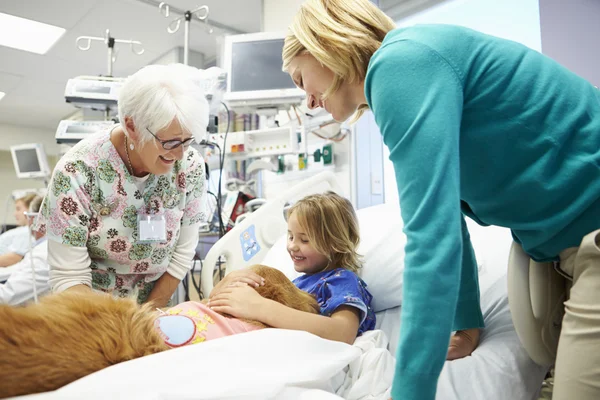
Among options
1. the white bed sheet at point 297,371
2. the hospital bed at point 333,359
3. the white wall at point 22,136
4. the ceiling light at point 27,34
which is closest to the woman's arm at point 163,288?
the hospital bed at point 333,359

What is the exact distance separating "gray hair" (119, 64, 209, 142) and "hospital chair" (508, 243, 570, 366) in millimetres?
1006

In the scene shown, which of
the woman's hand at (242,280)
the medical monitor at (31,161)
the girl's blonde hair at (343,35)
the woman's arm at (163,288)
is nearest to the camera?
the girl's blonde hair at (343,35)

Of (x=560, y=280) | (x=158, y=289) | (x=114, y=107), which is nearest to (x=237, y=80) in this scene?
(x=114, y=107)

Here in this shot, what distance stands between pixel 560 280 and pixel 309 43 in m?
0.78

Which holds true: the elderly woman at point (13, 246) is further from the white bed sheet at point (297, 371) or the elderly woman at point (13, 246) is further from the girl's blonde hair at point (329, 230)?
the white bed sheet at point (297, 371)

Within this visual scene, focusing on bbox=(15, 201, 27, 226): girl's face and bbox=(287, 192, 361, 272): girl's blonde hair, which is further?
bbox=(15, 201, 27, 226): girl's face

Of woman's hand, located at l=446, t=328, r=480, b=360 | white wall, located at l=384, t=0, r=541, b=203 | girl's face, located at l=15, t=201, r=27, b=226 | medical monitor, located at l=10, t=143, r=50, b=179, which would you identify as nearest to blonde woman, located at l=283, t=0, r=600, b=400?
woman's hand, located at l=446, t=328, r=480, b=360

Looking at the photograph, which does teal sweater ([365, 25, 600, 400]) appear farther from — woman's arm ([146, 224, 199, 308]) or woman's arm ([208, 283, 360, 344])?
woman's arm ([146, 224, 199, 308])

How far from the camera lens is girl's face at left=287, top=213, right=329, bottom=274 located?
1.66 m

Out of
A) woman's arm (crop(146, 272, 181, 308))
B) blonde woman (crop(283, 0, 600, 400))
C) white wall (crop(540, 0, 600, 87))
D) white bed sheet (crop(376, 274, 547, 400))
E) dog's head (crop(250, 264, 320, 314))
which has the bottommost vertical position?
woman's arm (crop(146, 272, 181, 308))

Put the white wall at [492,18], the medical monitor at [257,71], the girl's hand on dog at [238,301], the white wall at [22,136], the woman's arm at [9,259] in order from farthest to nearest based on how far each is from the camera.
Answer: the white wall at [22,136] < the woman's arm at [9,259] < the medical monitor at [257,71] < the white wall at [492,18] < the girl's hand on dog at [238,301]

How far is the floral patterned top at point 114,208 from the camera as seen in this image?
1490mm

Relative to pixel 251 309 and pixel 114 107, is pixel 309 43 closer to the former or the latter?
pixel 251 309

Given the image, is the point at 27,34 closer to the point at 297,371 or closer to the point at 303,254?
the point at 303,254
